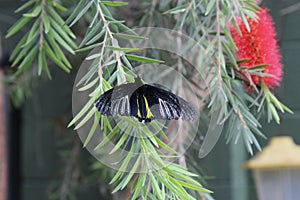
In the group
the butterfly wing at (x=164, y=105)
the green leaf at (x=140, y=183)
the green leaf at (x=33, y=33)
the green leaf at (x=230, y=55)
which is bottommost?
the green leaf at (x=140, y=183)

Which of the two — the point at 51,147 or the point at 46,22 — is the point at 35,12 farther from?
the point at 51,147

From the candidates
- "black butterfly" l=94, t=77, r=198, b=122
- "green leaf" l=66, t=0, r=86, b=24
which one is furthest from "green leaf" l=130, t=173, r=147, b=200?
"green leaf" l=66, t=0, r=86, b=24

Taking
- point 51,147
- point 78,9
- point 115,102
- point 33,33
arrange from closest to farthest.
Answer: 1. point 115,102
2. point 78,9
3. point 33,33
4. point 51,147

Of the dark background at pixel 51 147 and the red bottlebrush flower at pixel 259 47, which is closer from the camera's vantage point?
the red bottlebrush flower at pixel 259 47

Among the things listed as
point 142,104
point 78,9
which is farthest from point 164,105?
point 78,9

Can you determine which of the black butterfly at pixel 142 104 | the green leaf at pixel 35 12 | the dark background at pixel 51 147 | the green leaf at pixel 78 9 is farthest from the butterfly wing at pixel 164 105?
the dark background at pixel 51 147

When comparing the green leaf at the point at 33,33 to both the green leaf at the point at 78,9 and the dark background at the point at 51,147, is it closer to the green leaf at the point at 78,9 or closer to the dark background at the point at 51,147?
the green leaf at the point at 78,9

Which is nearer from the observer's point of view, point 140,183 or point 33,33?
point 140,183
